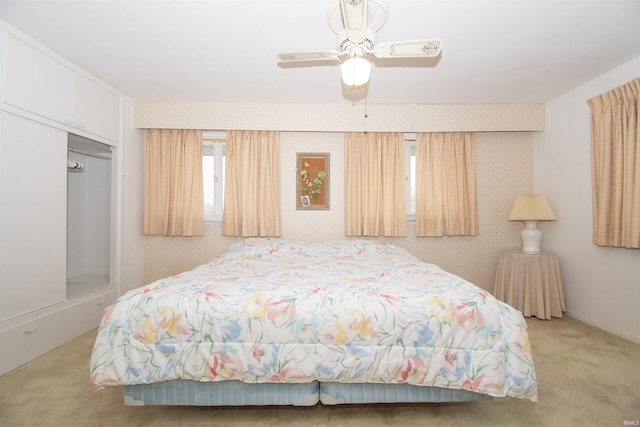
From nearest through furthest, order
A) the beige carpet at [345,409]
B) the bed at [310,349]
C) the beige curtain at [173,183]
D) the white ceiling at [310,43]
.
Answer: the bed at [310,349]
the beige carpet at [345,409]
the white ceiling at [310,43]
the beige curtain at [173,183]

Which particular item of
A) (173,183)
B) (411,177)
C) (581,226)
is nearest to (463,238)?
(411,177)

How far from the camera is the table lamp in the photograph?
2927 mm

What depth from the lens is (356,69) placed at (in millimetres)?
1599

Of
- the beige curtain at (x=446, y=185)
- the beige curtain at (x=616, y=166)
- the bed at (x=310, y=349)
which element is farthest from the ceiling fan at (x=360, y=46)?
the beige curtain at (x=616, y=166)

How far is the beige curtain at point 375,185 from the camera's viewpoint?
3.38m

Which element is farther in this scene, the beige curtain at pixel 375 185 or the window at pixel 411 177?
the window at pixel 411 177

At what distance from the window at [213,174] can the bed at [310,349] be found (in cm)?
223

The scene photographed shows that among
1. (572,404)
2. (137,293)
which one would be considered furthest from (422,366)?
(137,293)

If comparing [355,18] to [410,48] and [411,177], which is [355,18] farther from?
[411,177]

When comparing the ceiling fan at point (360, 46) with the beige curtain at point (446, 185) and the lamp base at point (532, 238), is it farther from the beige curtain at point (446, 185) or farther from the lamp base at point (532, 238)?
the lamp base at point (532, 238)

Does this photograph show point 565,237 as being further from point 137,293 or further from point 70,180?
point 70,180

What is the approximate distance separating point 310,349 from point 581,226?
3147mm

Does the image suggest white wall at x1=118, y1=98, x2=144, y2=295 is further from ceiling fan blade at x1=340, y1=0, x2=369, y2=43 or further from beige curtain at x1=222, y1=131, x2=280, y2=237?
ceiling fan blade at x1=340, y1=0, x2=369, y2=43

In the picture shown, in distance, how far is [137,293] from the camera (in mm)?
1468
